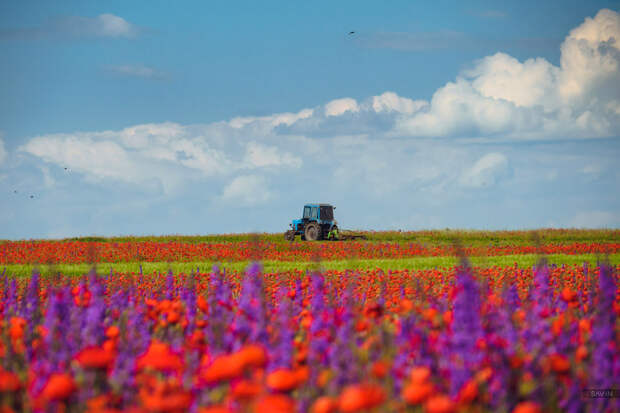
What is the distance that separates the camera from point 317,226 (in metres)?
35.0

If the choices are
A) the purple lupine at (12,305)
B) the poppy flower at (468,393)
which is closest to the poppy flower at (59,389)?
the poppy flower at (468,393)

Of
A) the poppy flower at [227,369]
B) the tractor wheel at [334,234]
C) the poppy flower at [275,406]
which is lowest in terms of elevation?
the poppy flower at [275,406]

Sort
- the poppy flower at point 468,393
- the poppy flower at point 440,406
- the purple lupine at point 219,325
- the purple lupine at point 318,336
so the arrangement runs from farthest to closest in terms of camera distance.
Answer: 1. the purple lupine at point 219,325
2. the purple lupine at point 318,336
3. the poppy flower at point 468,393
4. the poppy flower at point 440,406

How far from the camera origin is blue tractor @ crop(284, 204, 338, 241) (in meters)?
35.1

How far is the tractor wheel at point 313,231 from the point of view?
34875 millimetres

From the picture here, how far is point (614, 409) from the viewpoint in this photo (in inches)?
166

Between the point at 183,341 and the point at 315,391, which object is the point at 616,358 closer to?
the point at 315,391

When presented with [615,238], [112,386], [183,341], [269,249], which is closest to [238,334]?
[183,341]

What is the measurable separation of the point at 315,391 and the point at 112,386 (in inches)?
54.7

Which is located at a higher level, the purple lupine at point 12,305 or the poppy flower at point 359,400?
the poppy flower at point 359,400

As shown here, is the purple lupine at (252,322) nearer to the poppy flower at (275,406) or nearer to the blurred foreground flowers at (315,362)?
the blurred foreground flowers at (315,362)

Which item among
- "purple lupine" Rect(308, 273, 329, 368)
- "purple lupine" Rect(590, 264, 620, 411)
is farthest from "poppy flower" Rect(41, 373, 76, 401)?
"purple lupine" Rect(590, 264, 620, 411)

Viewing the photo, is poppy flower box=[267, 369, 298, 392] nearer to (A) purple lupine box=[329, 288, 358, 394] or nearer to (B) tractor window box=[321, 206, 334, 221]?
(A) purple lupine box=[329, 288, 358, 394]

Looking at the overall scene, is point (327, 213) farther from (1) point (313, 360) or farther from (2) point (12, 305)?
(1) point (313, 360)
